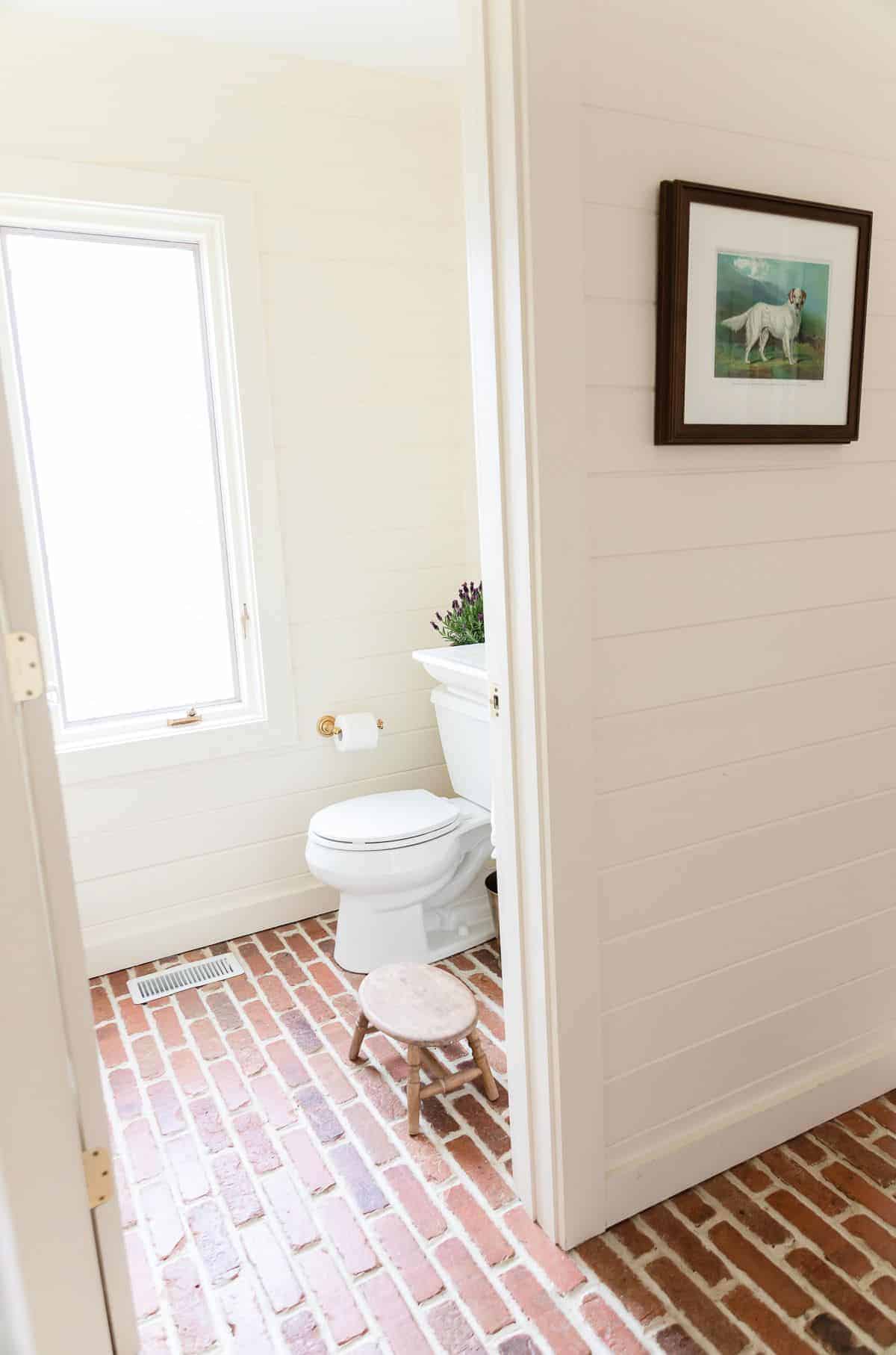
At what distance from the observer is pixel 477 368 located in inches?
58.1

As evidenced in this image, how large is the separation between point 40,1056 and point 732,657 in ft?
4.21

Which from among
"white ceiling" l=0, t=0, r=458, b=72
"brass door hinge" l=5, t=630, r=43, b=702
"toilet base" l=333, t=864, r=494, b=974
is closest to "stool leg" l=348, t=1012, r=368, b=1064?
"toilet base" l=333, t=864, r=494, b=974

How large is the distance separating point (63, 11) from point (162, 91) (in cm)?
27

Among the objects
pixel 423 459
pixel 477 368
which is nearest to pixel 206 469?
pixel 423 459

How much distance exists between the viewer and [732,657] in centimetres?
167

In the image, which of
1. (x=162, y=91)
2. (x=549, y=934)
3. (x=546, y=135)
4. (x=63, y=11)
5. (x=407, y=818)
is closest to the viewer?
(x=546, y=135)

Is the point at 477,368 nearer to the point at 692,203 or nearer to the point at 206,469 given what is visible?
the point at 692,203

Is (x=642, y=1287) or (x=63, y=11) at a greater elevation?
(x=63, y=11)

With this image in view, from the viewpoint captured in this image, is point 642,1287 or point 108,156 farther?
point 108,156

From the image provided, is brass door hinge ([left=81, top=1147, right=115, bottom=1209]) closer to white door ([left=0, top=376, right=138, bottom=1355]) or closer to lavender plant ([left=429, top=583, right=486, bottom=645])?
white door ([left=0, top=376, right=138, bottom=1355])

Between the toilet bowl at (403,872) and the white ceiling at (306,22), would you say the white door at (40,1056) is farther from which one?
the white ceiling at (306,22)

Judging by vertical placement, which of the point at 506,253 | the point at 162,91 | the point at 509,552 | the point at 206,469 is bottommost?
the point at 509,552

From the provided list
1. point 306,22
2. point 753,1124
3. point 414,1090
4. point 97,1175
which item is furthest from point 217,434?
point 753,1124

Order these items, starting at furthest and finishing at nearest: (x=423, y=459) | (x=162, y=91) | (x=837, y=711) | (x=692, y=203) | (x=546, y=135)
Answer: (x=423, y=459)
(x=162, y=91)
(x=837, y=711)
(x=692, y=203)
(x=546, y=135)
